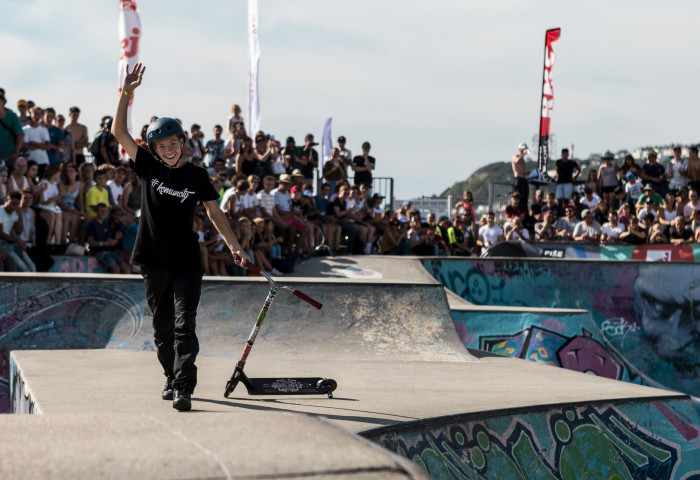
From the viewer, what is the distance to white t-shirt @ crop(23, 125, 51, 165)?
13422 mm

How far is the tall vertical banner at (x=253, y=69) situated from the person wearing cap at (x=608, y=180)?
978cm

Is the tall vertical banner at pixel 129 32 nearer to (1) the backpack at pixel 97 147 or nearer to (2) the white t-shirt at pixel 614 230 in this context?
(1) the backpack at pixel 97 147

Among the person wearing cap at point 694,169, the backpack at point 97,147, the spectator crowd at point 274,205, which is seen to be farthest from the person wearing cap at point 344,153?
the person wearing cap at point 694,169

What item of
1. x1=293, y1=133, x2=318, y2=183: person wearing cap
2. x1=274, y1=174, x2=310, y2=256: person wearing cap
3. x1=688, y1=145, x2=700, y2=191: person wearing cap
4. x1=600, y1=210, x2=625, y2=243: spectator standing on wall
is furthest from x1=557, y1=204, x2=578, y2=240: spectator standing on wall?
x1=274, y1=174, x2=310, y2=256: person wearing cap

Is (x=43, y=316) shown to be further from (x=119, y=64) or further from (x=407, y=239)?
(x=407, y=239)

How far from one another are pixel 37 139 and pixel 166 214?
907 cm

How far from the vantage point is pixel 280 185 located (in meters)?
15.3

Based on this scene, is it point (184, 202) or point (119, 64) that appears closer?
point (184, 202)

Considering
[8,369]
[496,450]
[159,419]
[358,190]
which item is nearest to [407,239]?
[358,190]

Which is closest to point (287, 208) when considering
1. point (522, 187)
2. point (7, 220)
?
point (7, 220)

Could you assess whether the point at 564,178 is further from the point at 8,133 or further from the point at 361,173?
the point at 8,133

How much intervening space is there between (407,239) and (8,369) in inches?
488

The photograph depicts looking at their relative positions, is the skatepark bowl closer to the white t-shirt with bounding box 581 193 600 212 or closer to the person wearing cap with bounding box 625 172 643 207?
the white t-shirt with bounding box 581 193 600 212

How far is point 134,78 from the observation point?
212 inches
